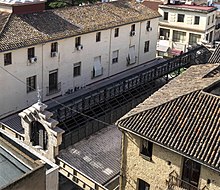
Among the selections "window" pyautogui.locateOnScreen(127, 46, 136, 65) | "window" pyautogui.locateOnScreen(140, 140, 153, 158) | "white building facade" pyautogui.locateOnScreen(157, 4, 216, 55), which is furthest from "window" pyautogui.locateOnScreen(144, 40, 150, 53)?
"window" pyautogui.locateOnScreen(140, 140, 153, 158)

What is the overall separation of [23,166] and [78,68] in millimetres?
25804

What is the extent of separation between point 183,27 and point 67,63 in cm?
2898

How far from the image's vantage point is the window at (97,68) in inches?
1746

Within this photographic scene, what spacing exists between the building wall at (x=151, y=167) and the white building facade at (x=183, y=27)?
39.0 metres

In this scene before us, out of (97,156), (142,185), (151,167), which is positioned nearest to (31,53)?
(97,156)

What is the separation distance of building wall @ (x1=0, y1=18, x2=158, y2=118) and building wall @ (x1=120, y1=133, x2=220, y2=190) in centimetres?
1419

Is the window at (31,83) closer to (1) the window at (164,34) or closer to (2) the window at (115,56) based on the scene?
(2) the window at (115,56)

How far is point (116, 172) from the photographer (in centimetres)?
3022

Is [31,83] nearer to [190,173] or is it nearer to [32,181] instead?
[190,173]

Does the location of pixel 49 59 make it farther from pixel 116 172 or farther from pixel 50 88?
pixel 116 172

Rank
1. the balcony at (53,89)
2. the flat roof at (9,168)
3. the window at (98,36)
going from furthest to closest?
the window at (98,36) → the balcony at (53,89) → the flat roof at (9,168)

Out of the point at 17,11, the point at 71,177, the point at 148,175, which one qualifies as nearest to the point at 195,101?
the point at 148,175

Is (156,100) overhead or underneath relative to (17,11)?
underneath

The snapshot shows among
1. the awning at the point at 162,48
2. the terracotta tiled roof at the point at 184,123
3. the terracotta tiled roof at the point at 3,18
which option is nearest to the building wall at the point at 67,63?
the terracotta tiled roof at the point at 3,18
